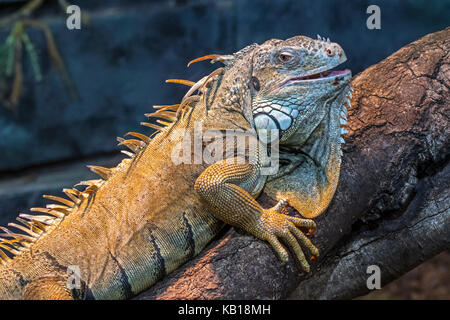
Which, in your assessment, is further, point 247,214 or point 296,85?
point 296,85

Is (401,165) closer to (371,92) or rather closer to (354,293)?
(371,92)

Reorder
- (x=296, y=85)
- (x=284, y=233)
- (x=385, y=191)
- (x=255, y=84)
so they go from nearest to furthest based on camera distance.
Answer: (x=284, y=233)
(x=296, y=85)
(x=255, y=84)
(x=385, y=191)

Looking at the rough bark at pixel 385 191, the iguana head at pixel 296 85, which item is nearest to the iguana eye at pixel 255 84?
the iguana head at pixel 296 85

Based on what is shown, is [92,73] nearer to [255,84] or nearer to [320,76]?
[255,84]

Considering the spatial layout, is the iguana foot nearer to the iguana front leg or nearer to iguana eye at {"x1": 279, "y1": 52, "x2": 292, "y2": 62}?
the iguana front leg

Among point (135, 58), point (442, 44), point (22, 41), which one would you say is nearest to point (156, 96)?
point (135, 58)

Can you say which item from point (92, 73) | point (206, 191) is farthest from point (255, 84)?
point (92, 73)

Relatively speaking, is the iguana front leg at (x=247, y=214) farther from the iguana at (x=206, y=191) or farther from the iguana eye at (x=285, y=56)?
the iguana eye at (x=285, y=56)

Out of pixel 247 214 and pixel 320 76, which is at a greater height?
pixel 320 76

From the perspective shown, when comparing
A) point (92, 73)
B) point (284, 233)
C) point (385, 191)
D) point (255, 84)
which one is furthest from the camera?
point (92, 73)
